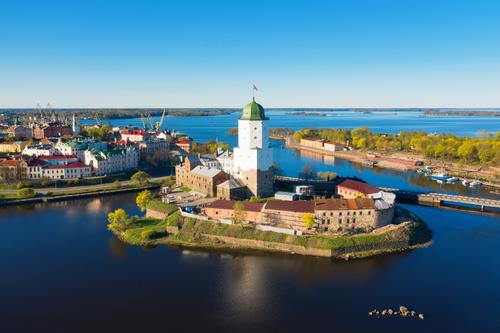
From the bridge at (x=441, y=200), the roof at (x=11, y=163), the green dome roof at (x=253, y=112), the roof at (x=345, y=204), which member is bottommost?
the bridge at (x=441, y=200)

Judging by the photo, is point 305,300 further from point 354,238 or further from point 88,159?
point 88,159

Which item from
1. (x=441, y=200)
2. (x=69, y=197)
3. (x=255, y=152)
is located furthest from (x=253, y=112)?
(x=69, y=197)

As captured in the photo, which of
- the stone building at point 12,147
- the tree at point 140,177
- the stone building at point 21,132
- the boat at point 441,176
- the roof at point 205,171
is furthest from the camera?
the stone building at point 21,132

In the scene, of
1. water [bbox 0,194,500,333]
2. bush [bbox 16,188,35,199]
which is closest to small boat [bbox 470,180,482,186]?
water [bbox 0,194,500,333]

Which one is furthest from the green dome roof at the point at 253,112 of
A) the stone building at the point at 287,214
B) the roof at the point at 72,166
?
the roof at the point at 72,166

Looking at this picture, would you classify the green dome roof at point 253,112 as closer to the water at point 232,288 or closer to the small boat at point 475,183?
the water at point 232,288

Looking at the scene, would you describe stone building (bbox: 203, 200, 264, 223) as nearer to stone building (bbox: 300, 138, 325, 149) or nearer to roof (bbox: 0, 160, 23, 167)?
roof (bbox: 0, 160, 23, 167)

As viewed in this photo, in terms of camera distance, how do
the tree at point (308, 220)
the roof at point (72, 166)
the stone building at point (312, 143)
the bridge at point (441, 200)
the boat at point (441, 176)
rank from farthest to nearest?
the stone building at point (312, 143), the boat at point (441, 176), the roof at point (72, 166), the bridge at point (441, 200), the tree at point (308, 220)
